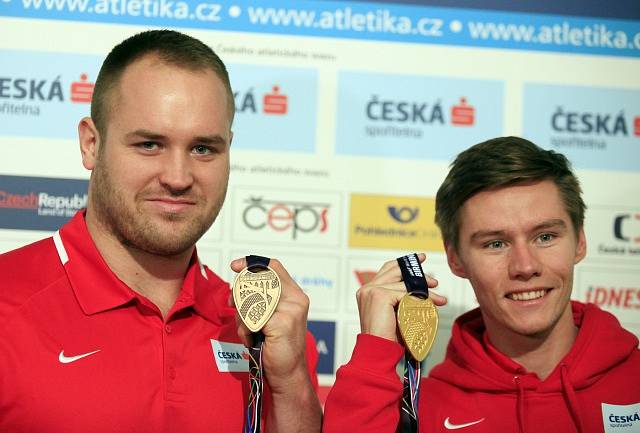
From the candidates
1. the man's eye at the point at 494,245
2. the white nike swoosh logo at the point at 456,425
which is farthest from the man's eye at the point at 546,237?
the white nike swoosh logo at the point at 456,425

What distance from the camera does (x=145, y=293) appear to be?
89.4 inches

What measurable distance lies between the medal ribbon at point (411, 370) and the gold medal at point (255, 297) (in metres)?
0.36

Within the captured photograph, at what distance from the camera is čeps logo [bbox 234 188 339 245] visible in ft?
10.4

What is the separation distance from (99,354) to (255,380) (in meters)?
0.40

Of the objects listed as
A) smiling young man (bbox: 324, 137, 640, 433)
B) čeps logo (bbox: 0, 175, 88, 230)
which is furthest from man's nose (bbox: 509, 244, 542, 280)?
čeps logo (bbox: 0, 175, 88, 230)

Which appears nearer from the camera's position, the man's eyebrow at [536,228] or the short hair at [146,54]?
the short hair at [146,54]

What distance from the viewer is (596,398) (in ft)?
7.63

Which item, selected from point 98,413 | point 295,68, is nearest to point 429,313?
point 98,413

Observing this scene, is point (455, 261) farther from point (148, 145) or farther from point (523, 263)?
point (148, 145)

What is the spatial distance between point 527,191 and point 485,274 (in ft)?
0.89

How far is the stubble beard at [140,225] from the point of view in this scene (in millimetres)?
2174

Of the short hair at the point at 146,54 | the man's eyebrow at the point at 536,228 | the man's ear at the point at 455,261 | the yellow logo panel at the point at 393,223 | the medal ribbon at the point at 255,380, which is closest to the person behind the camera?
the medal ribbon at the point at 255,380

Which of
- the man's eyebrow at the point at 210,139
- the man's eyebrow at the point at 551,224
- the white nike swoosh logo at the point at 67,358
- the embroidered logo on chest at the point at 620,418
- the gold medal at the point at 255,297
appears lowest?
the embroidered logo on chest at the point at 620,418

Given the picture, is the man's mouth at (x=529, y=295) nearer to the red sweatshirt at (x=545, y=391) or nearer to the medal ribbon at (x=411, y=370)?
the red sweatshirt at (x=545, y=391)
